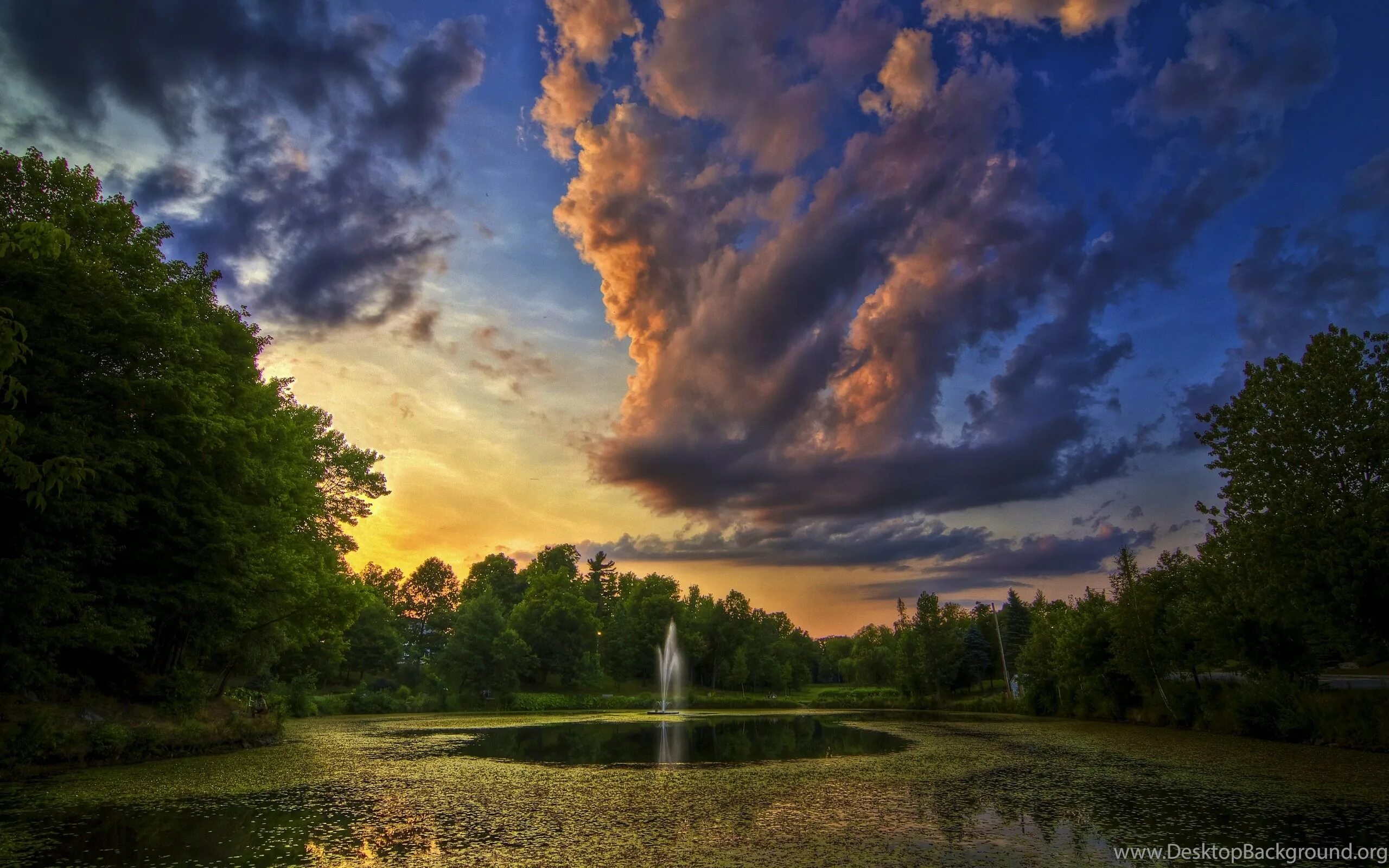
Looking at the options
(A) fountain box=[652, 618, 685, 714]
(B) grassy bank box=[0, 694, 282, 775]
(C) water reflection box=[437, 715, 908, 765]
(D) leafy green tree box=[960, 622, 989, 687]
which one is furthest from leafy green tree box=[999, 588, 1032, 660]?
(B) grassy bank box=[0, 694, 282, 775]

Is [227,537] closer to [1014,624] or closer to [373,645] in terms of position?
[373,645]

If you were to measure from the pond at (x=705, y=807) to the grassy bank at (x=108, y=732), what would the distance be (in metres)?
1.14

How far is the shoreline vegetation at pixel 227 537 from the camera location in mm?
17812

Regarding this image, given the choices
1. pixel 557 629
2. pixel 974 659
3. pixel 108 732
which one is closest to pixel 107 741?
pixel 108 732

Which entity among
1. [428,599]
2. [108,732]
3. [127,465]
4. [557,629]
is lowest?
[108,732]

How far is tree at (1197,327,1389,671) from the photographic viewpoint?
2073 centimetres

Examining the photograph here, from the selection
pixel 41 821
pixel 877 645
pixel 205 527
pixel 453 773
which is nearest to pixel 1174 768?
pixel 453 773

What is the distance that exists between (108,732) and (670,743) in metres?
18.2

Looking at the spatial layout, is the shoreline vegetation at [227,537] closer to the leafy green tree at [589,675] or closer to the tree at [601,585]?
the leafy green tree at [589,675]

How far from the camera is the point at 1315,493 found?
2191 cm

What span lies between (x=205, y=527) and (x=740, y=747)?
789 inches

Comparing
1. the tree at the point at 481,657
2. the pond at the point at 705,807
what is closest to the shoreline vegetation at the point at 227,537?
the pond at the point at 705,807

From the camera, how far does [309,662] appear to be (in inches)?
2574

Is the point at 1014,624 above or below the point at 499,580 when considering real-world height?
below
